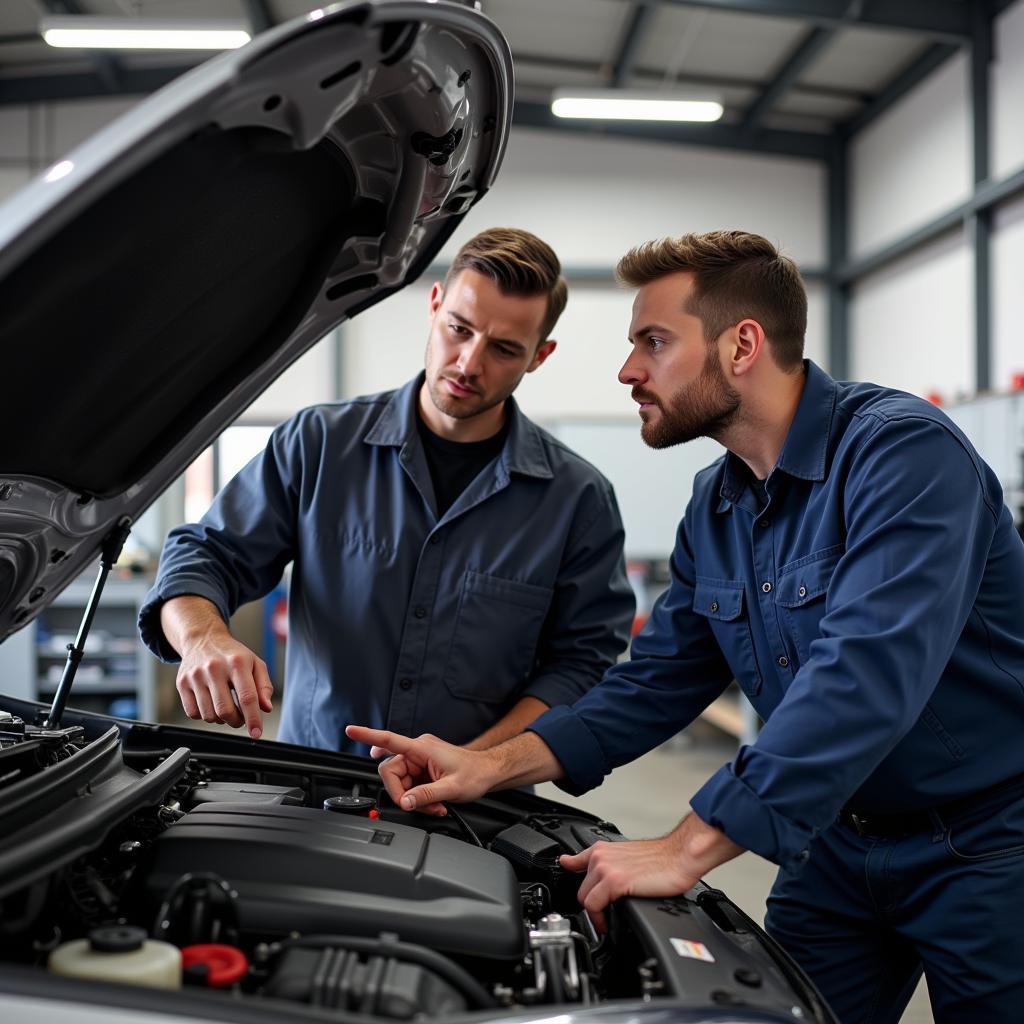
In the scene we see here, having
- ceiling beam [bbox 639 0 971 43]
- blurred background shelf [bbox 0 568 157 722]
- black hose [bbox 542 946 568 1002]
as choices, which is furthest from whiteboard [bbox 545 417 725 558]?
black hose [bbox 542 946 568 1002]

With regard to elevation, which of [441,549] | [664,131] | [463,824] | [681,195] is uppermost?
[664,131]

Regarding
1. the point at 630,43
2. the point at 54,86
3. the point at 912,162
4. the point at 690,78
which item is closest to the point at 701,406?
the point at 630,43

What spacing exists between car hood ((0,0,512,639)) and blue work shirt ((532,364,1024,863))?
595 mm

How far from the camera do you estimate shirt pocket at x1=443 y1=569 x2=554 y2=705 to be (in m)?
1.75

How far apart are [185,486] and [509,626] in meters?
6.41

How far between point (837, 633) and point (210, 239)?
0.81 meters

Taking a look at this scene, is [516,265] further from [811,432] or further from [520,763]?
[520,763]

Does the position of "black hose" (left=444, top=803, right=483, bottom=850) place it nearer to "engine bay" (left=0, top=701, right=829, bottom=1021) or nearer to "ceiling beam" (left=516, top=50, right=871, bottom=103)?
"engine bay" (left=0, top=701, right=829, bottom=1021)

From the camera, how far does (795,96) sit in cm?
741

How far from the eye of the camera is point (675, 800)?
15.2 ft

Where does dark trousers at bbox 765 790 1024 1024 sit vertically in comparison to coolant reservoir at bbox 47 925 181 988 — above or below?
below

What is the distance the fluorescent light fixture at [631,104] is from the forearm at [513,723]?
4934mm

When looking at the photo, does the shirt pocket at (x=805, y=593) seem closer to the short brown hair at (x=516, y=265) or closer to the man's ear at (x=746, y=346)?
the man's ear at (x=746, y=346)

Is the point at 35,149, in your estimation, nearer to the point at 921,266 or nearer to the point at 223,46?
the point at 223,46
